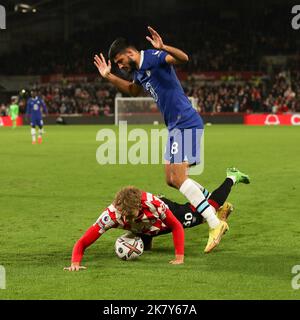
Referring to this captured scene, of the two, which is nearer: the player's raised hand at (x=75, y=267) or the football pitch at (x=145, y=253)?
the football pitch at (x=145, y=253)

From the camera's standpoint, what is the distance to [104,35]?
53.7 meters

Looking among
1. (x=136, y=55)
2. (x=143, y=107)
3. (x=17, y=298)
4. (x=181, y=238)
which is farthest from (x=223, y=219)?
(x=143, y=107)

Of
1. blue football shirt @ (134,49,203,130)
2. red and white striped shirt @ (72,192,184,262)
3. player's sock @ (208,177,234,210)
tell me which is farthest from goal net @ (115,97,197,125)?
red and white striped shirt @ (72,192,184,262)

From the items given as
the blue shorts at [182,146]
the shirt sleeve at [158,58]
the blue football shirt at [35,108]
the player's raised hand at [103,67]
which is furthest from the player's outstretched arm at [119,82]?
the blue football shirt at [35,108]

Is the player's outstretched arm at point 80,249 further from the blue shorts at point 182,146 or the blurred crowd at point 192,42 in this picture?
the blurred crowd at point 192,42

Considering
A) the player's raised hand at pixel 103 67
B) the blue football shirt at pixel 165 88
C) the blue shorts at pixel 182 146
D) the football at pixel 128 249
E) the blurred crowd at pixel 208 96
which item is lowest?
the football at pixel 128 249

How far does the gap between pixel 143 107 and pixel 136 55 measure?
34455 millimetres

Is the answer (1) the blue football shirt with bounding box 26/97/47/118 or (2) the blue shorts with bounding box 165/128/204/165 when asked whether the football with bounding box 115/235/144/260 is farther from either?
(1) the blue football shirt with bounding box 26/97/47/118

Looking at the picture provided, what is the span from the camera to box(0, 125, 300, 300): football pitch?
5.69 m

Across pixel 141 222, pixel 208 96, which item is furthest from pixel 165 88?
pixel 208 96

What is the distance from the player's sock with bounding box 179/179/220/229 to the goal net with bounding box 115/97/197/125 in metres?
32.9

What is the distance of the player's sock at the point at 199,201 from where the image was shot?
7406mm

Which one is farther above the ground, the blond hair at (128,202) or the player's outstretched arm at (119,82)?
the player's outstretched arm at (119,82)

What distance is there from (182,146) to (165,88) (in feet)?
2.11
